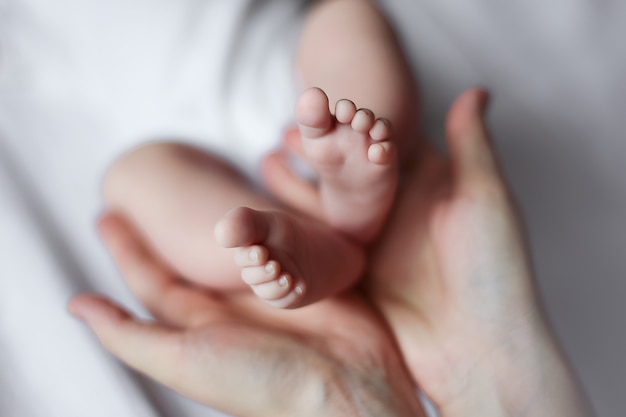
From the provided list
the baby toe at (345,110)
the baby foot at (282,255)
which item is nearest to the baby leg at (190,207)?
the baby foot at (282,255)

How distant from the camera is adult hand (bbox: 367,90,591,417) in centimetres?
70

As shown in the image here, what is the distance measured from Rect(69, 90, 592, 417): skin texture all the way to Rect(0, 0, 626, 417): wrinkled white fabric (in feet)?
0.32

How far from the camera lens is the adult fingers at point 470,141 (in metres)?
0.77

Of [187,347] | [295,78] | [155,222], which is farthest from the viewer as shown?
[295,78]

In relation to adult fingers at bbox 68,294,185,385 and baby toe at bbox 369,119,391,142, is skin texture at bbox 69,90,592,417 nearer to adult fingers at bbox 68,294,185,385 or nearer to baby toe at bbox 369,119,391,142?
adult fingers at bbox 68,294,185,385

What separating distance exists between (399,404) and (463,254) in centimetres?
17

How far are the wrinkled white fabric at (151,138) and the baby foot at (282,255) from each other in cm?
25

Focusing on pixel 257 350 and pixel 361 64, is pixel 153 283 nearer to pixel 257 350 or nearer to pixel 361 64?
pixel 257 350

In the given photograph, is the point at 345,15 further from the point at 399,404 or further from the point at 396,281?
the point at 399,404

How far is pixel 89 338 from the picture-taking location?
81 centimetres

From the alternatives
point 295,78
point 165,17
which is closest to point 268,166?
point 295,78

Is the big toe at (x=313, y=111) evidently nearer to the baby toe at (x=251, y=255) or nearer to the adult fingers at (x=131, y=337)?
the baby toe at (x=251, y=255)

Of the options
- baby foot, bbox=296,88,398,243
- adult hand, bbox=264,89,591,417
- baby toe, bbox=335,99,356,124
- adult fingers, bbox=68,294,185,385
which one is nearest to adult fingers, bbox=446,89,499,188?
adult hand, bbox=264,89,591,417

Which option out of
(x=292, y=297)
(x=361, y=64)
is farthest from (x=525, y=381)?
(x=361, y=64)
